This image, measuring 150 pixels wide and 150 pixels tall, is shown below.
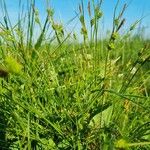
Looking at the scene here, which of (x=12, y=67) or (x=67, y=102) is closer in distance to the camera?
(x=12, y=67)

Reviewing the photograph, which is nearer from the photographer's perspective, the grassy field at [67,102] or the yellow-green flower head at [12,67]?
the yellow-green flower head at [12,67]

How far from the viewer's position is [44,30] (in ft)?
6.27

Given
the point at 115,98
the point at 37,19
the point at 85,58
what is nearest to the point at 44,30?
the point at 37,19

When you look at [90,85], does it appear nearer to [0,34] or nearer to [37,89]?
[37,89]

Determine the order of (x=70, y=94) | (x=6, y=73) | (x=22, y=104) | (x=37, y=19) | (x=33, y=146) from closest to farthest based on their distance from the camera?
(x=6, y=73), (x=22, y=104), (x=33, y=146), (x=70, y=94), (x=37, y=19)

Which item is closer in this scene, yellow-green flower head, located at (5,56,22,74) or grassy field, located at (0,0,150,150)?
yellow-green flower head, located at (5,56,22,74)

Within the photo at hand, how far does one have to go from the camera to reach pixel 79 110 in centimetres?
163

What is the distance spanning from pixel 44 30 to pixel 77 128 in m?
0.58

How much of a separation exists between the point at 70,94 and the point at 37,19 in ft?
1.29

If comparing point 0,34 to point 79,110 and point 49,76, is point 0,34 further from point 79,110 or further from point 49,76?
point 79,110

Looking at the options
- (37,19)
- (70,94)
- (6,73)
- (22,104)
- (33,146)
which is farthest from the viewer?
(37,19)

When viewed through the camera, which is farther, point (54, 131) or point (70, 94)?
point (70, 94)

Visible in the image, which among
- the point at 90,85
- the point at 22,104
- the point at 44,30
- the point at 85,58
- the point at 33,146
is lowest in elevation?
the point at 33,146

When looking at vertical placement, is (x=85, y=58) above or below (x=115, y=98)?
above
